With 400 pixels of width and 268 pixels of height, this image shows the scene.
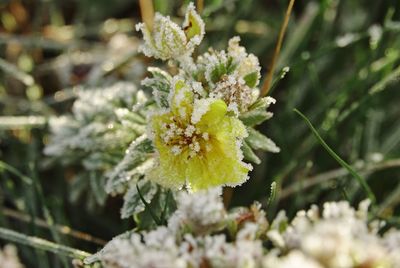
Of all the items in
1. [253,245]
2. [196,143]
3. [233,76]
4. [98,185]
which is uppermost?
[98,185]

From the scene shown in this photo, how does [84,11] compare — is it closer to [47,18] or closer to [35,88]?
[47,18]

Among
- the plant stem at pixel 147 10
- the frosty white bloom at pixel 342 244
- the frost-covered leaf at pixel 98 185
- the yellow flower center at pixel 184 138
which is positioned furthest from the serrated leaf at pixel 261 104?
the plant stem at pixel 147 10

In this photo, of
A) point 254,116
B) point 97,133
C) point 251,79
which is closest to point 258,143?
point 254,116

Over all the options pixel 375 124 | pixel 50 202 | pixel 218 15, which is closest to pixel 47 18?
pixel 218 15

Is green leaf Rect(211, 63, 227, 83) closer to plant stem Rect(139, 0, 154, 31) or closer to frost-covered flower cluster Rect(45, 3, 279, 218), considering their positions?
frost-covered flower cluster Rect(45, 3, 279, 218)

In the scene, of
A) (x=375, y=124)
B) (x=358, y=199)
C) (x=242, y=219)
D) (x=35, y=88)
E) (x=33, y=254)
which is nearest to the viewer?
(x=242, y=219)

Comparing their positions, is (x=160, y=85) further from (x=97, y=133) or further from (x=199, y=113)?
(x=97, y=133)

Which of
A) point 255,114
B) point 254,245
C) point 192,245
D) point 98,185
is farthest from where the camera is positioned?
point 98,185
